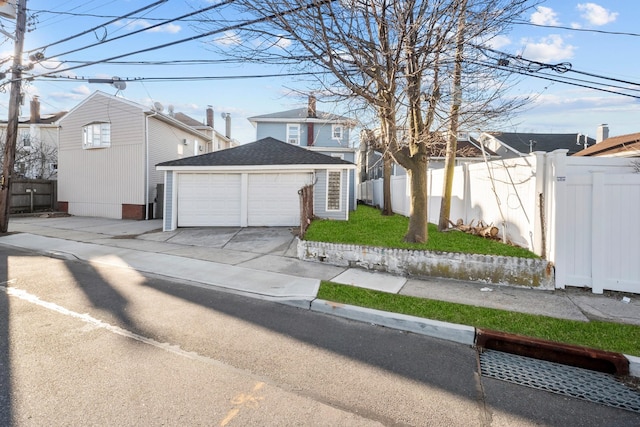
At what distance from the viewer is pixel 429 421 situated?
2.75m

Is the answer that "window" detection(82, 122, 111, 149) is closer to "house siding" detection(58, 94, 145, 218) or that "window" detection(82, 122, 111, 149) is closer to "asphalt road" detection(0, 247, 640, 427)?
"house siding" detection(58, 94, 145, 218)

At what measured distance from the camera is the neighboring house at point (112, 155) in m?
17.3

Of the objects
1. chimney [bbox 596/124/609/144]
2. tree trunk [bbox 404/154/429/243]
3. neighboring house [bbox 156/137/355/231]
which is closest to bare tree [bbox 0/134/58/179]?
neighboring house [bbox 156/137/355/231]

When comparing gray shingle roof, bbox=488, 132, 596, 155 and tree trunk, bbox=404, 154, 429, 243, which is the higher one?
gray shingle roof, bbox=488, 132, 596, 155

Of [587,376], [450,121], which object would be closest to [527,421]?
[587,376]

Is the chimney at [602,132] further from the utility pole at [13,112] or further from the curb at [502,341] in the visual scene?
the utility pole at [13,112]

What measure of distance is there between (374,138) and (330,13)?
141 inches

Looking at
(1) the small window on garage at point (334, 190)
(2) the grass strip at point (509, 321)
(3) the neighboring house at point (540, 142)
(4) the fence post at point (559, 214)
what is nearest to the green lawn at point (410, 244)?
(4) the fence post at point (559, 214)

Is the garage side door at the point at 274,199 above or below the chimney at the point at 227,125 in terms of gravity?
below

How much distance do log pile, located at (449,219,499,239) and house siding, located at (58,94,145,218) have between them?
14.8 metres

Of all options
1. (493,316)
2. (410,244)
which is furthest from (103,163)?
(493,316)

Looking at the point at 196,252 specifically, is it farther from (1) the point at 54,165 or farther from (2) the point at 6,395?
(1) the point at 54,165

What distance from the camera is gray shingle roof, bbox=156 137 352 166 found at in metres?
13.0

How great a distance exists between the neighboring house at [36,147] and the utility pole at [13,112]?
1204 centimetres
